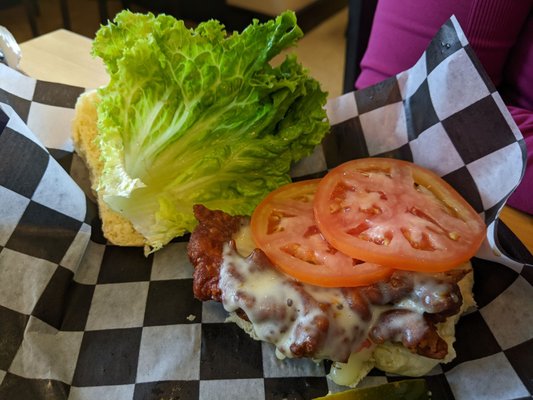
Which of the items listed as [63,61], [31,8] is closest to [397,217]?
[63,61]

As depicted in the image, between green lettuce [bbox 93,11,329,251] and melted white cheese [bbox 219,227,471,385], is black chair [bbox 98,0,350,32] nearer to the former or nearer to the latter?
green lettuce [bbox 93,11,329,251]

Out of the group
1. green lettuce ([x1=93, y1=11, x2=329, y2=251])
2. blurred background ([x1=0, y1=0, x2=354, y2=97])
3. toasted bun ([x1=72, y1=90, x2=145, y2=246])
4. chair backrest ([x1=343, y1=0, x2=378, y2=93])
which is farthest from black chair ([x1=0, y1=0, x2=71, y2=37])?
green lettuce ([x1=93, y1=11, x2=329, y2=251])

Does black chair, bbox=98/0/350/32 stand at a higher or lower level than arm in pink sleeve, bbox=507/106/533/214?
lower

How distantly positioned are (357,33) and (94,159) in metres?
1.50

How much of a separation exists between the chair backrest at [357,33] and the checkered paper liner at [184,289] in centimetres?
89

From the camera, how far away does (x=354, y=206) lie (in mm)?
1371

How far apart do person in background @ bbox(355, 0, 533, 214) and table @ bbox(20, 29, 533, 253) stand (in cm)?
112

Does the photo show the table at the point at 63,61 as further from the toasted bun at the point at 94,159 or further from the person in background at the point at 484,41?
the person in background at the point at 484,41

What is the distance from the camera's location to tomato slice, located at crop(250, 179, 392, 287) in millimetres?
1237

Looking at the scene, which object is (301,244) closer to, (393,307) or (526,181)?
(393,307)

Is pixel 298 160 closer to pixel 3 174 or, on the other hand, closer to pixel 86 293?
pixel 86 293

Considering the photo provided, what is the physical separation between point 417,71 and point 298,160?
18.8 inches

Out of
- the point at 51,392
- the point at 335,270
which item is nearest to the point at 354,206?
the point at 335,270

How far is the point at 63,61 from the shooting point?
227cm
